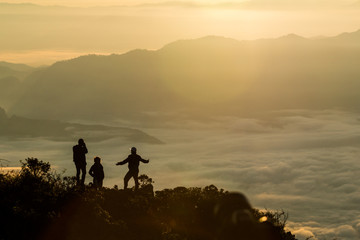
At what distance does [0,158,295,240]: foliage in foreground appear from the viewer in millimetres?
18750

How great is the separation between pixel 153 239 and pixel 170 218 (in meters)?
1.88

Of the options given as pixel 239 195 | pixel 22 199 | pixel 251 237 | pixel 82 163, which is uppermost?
pixel 82 163

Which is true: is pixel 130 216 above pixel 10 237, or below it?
above

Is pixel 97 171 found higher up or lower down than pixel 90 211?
higher up

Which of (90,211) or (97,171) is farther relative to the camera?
(97,171)

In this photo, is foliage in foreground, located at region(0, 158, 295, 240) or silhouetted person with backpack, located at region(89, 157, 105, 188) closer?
foliage in foreground, located at region(0, 158, 295, 240)

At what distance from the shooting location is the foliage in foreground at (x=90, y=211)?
18.8 m

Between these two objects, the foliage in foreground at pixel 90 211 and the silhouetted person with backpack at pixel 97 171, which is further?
the silhouetted person with backpack at pixel 97 171

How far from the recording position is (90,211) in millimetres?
20406

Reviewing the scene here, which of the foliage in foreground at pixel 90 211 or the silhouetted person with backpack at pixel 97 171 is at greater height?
the silhouetted person with backpack at pixel 97 171

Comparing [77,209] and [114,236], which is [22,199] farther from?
[114,236]

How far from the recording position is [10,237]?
1769cm

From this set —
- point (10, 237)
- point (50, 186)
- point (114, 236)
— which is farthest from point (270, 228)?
point (50, 186)

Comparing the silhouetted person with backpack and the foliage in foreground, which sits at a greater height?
the silhouetted person with backpack
